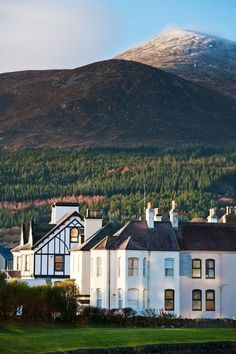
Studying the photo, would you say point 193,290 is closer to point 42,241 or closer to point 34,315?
point 34,315

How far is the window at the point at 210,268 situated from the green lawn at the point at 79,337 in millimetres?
18165

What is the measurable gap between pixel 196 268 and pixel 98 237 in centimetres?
944

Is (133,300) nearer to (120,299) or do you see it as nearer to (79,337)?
(120,299)

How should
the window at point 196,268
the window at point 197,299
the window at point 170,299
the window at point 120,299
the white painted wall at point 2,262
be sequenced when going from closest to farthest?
1. the window at point 120,299
2. the window at point 170,299
3. the window at point 197,299
4. the window at point 196,268
5. the white painted wall at point 2,262

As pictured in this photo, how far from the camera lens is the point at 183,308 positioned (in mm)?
87875

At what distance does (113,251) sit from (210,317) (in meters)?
8.82

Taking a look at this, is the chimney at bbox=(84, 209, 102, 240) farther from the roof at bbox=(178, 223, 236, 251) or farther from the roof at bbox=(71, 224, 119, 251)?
the roof at bbox=(178, 223, 236, 251)

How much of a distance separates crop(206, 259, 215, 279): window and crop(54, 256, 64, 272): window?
79.6ft

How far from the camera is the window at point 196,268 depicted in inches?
3492

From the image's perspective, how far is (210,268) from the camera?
8906 centimetres

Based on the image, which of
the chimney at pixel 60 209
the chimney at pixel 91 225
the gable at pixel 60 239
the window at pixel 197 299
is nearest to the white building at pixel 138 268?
the window at pixel 197 299

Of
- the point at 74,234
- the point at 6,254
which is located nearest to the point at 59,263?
the point at 74,234

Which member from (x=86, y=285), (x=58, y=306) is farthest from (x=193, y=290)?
(x=58, y=306)

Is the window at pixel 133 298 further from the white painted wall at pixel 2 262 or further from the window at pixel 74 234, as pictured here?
the white painted wall at pixel 2 262
